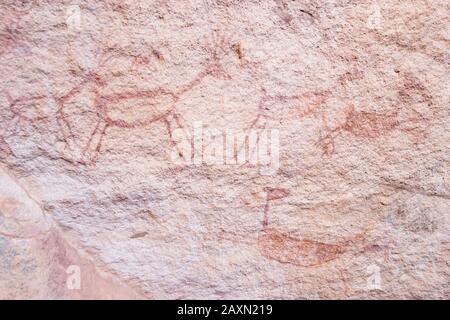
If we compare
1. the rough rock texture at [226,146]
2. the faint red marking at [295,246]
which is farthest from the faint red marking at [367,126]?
the faint red marking at [295,246]

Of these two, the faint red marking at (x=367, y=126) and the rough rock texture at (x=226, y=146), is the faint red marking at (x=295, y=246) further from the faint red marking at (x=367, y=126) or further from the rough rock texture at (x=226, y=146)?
the faint red marking at (x=367, y=126)

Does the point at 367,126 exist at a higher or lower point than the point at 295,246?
higher

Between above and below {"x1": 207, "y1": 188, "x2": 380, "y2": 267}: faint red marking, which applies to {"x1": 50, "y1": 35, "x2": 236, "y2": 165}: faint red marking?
above

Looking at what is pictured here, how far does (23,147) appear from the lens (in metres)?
1.19

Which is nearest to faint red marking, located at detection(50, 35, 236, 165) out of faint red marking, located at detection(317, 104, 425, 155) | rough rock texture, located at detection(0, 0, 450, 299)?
rough rock texture, located at detection(0, 0, 450, 299)

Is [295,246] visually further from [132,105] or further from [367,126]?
[132,105]

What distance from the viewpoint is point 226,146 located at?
47.6 inches

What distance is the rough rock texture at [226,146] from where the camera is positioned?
1158mm

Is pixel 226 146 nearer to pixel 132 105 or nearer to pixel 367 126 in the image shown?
pixel 132 105

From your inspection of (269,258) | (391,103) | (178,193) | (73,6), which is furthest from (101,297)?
(391,103)

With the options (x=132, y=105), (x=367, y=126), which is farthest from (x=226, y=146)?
(x=367, y=126)

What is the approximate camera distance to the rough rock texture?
1.16 metres

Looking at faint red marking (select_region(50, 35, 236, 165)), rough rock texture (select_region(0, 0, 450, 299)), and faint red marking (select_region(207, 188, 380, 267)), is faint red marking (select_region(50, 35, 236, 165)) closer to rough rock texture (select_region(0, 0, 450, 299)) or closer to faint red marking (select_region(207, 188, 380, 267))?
rough rock texture (select_region(0, 0, 450, 299))

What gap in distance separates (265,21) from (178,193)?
463 mm
